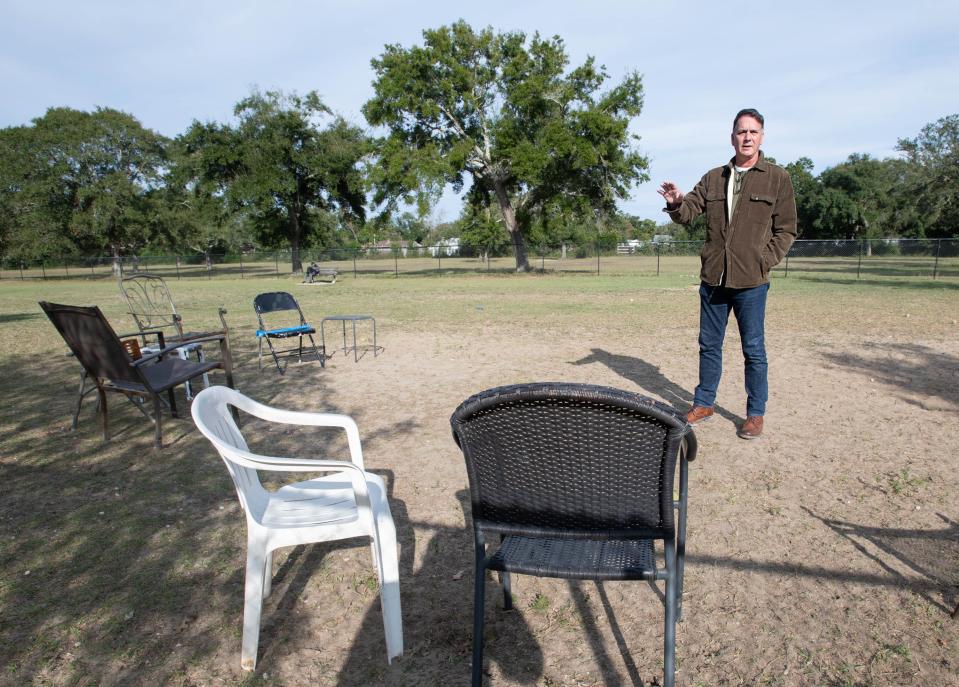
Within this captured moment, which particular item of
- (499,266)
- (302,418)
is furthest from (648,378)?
(499,266)

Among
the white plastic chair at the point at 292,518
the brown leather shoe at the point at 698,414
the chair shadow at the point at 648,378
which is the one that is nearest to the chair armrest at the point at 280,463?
the white plastic chair at the point at 292,518

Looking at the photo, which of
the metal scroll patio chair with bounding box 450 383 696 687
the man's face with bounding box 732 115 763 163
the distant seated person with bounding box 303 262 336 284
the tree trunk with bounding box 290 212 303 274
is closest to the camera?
the metal scroll patio chair with bounding box 450 383 696 687

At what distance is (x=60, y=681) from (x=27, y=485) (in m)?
2.18

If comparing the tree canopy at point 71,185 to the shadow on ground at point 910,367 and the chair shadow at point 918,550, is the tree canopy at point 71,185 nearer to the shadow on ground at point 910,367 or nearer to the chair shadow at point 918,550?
the shadow on ground at point 910,367

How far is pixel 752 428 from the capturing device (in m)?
4.36

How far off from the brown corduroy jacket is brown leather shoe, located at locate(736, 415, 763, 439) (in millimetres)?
997

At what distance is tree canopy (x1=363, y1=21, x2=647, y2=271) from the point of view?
28875 mm

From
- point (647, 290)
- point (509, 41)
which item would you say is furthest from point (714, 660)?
point (509, 41)

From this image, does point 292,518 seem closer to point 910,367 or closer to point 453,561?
point 453,561

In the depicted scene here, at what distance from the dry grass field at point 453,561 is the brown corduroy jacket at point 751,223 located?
1.24 meters

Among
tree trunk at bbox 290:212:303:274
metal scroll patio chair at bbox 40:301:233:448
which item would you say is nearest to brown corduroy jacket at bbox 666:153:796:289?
metal scroll patio chair at bbox 40:301:233:448

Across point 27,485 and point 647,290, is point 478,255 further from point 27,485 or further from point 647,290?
point 27,485

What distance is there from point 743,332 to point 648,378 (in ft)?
6.97

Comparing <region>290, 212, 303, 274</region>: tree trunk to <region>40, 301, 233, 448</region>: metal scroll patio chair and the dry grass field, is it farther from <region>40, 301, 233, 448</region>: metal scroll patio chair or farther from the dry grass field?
<region>40, 301, 233, 448</region>: metal scroll patio chair
